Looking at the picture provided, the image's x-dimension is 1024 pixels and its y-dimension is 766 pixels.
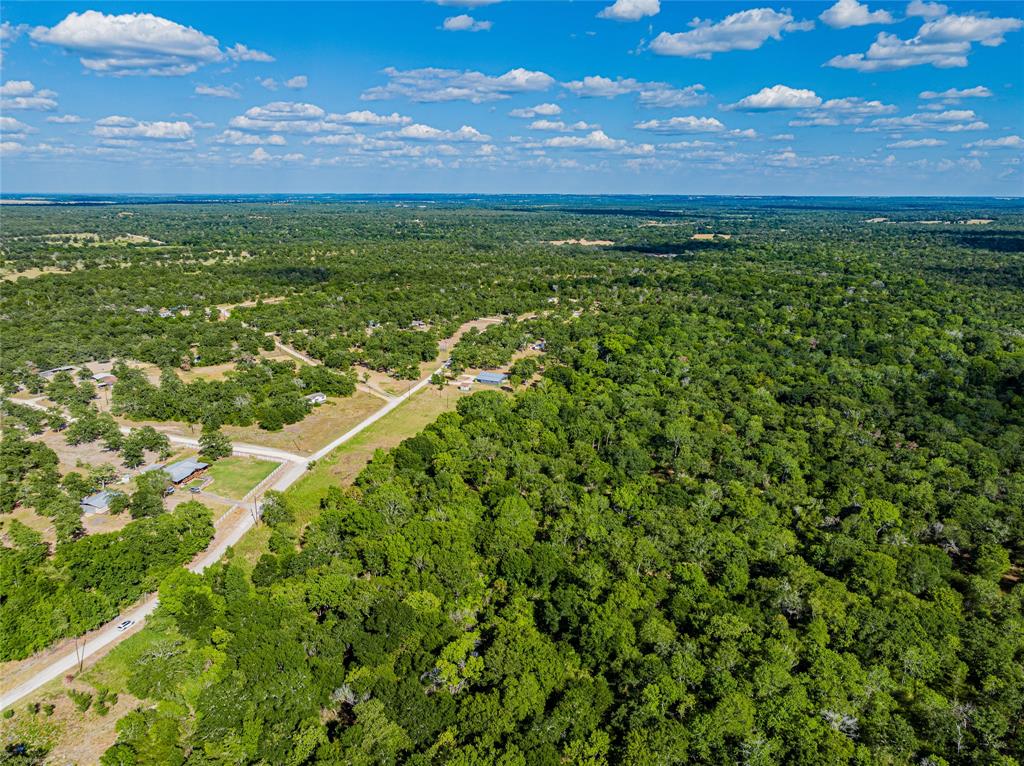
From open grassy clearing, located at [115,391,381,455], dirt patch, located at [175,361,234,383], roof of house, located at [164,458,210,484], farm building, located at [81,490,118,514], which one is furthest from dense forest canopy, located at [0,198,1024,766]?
roof of house, located at [164,458,210,484]

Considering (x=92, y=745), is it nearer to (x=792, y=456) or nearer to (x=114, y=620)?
(x=114, y=620)

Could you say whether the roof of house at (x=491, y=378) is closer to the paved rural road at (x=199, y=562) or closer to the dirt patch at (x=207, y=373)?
the paved rural road at (x=199, y=562)

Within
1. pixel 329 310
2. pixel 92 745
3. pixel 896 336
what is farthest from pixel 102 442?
pixel 896 336

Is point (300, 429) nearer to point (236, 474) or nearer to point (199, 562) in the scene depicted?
point (236, 474)

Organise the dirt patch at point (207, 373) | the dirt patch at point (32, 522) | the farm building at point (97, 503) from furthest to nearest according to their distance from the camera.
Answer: the dirt patch at point (207, 373)
the farm building at point (97, 503)
the dirt patch at point (32, 522)

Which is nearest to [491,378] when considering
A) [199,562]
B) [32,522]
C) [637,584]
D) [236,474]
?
[236,474]

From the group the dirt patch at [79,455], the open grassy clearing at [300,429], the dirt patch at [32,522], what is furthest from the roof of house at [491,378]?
the dirt patch at [32,522]
